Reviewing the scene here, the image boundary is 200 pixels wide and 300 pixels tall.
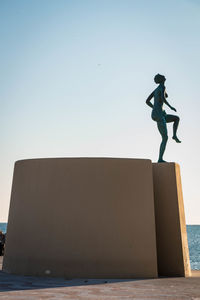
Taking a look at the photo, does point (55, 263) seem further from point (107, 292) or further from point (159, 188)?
point (159, 188)

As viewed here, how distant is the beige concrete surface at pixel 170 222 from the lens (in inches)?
314

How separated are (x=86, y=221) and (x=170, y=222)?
2.17m

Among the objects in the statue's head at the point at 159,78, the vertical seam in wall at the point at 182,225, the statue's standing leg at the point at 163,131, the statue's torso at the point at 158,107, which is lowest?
the vertical seam in wall at the point at 182,225

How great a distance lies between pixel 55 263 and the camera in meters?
7.24

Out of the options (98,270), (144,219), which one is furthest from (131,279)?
(144,219)

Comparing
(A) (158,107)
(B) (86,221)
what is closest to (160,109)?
(A) (158,107)

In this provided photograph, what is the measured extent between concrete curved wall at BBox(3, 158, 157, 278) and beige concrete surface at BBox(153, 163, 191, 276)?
66 cm

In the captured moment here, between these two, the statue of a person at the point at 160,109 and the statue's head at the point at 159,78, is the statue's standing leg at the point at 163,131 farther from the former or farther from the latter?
the statue's head at the point at 159,78

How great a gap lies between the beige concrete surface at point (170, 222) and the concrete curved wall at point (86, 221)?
66 centimetres

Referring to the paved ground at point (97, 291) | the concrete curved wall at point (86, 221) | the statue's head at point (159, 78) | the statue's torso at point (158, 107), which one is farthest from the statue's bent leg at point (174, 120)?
the paved ground at point (97, 291)

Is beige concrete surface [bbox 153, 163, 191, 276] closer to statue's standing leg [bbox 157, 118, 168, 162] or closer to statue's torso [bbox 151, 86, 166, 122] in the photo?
statue's standing leg [bbox 157, 118, 168, 162]

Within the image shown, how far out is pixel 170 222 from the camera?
8.20 meters

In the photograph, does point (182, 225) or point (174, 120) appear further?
point (174, 120)

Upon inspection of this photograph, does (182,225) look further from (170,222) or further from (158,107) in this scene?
(158,107)
